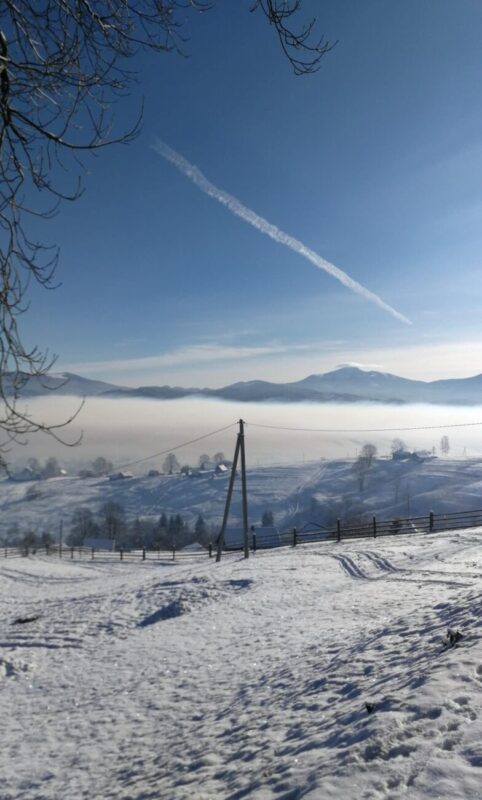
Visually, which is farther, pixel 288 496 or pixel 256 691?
pixel 288 496

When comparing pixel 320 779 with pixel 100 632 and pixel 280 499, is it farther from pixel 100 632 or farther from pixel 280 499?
pixel 280 499

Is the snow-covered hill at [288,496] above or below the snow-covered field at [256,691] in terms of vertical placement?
below

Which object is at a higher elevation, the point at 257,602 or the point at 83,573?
the point at 257,602

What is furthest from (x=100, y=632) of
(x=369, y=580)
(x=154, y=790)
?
(x=154, y=790)

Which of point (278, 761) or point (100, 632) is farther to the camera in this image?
point (100, 632)

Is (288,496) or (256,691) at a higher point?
(256,691)

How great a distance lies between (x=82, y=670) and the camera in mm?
10977

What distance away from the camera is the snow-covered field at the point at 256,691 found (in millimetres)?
4012

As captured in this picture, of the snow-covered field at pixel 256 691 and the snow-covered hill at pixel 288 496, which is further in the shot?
the snow-covered hill at pixel 288 496

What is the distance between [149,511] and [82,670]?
14694 cm

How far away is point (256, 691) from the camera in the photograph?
24.3 ft

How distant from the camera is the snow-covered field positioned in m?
4.01

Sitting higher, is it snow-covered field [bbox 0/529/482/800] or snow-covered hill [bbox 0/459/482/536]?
snow-covered field [bbox 0/529/482/800]

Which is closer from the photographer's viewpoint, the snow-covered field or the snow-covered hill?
the snow-covered field
